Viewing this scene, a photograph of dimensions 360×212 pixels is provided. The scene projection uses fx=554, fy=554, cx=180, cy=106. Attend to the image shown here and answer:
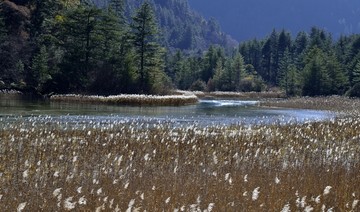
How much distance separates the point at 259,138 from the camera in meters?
17.6

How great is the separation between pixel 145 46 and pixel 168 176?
174 ft

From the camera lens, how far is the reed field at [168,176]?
25.2 feet

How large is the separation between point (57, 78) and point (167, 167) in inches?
1884

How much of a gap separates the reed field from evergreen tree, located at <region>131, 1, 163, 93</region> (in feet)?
147

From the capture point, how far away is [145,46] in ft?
204

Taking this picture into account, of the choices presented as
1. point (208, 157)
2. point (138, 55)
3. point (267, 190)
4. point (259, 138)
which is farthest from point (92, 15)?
point (267, 190)

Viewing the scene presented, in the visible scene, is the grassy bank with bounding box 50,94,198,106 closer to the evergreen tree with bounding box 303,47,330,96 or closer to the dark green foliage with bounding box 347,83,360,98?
the dark green foliage with bounding box 347,83,360,98

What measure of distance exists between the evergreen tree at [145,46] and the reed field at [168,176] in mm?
44934

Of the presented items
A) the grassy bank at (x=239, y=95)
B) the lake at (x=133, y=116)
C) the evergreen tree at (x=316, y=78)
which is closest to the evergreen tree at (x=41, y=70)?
the lake at (x=133, y=116)

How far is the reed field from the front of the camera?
768cm

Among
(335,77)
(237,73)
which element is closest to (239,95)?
(237,73)

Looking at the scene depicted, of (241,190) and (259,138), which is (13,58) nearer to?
(259,138)

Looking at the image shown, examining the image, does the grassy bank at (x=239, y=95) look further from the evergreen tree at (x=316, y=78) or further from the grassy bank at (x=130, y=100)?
the grassy bank at (x=130, y=100)

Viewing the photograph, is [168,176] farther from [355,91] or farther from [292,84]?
[292,84]
